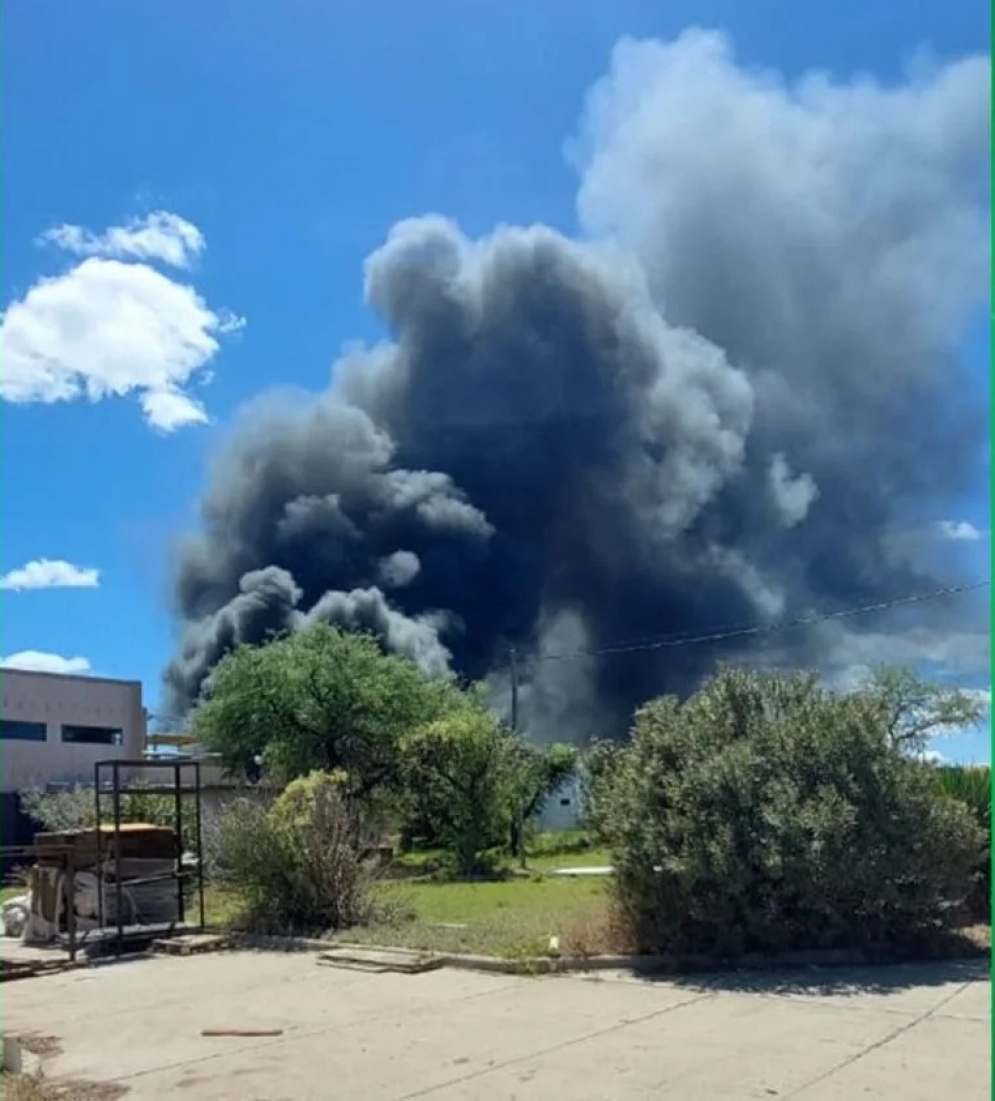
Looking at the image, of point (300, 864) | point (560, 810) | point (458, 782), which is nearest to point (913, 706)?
point (300, 864)

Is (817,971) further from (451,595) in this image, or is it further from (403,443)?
(403,443)

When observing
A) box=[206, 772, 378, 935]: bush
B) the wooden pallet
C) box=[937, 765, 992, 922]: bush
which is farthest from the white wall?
box=[937, 765, 992, 922]: bush

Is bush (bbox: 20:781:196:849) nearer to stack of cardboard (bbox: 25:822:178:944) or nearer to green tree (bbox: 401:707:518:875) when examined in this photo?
stack of cardboard (bbox: 25:822:178:944)

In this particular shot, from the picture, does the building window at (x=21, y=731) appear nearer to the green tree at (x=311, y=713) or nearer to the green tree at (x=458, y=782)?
the green tree at (x=311, y=713)

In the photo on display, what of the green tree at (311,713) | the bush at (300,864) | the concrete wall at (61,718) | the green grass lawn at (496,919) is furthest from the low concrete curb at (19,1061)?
the concrete wall at (61,718)

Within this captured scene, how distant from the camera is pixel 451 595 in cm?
7244

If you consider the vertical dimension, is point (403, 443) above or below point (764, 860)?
Answer: above

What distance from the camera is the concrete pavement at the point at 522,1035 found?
7176 mm

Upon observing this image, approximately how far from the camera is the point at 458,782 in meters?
28.0

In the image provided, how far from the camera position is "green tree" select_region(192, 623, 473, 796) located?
95.1 feet

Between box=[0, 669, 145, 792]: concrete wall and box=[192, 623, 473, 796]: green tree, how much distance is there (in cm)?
1022

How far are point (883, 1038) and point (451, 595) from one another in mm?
64494

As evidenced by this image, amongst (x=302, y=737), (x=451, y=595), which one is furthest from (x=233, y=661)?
(x=451, y=595)

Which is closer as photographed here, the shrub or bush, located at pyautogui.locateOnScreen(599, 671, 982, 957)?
bush, located at pyautogui.locateOnScreen(599, 671, 982, 957)
